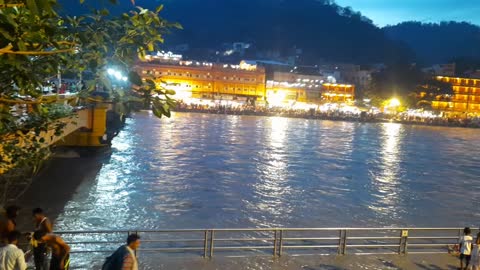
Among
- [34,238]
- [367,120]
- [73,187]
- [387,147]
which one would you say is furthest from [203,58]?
[34,238]

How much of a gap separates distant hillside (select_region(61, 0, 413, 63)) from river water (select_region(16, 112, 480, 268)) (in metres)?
114

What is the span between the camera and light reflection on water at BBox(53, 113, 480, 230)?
1498 centimetres

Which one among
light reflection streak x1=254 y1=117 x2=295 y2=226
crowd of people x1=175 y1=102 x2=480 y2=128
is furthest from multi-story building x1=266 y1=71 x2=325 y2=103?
light reflection streak x1=254 y1=117 x2=295 y2=226

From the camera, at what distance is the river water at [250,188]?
14.9 metres

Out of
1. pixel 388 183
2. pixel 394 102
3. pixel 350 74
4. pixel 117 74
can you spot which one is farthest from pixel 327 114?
pixel 117 74

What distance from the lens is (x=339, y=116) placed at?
286 ft

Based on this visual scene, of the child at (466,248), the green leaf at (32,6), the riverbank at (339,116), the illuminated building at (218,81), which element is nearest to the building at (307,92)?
the illuminated building at (218,81)

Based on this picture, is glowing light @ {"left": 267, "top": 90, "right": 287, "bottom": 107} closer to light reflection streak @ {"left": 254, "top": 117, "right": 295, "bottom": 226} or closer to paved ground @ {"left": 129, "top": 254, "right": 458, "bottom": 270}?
light reflection streak @ {"left": 254, "top": 117, "right": 295, "bottom": 226}

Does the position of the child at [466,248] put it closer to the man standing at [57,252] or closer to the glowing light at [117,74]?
the man standing at [57,252]

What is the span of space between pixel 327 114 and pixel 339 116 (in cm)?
→ 222

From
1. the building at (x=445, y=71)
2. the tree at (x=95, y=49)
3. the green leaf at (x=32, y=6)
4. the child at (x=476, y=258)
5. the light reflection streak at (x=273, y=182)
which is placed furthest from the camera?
the building at (x=445, y=71)

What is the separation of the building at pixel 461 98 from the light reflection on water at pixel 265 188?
2378 inches

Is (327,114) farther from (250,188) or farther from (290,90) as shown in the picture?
(250,188)

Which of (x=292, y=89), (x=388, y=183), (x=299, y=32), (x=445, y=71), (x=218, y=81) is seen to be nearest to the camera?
(x=388, y=183)
